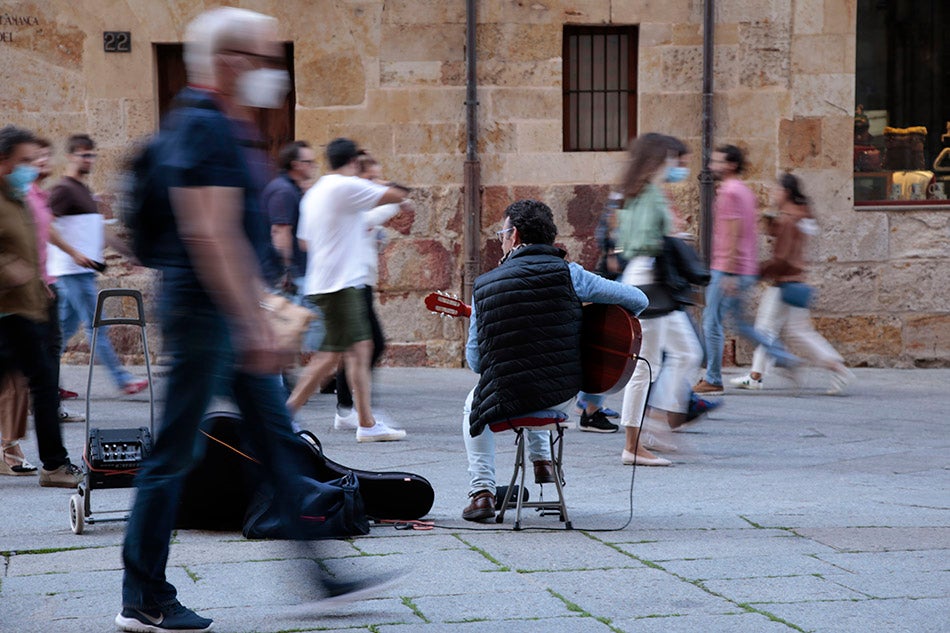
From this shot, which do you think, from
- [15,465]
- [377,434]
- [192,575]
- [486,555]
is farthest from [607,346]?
[15,465]

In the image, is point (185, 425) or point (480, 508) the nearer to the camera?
point (185, 425)

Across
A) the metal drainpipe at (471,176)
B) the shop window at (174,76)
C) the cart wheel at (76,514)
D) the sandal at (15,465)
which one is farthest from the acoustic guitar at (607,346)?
the shop window at (174,76)

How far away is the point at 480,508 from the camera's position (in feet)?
18.7

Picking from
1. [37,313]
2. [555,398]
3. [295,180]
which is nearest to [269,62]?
[555,398]

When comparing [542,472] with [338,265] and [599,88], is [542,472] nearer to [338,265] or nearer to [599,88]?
[338,265]

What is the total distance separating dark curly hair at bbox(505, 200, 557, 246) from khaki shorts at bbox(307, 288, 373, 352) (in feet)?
7.09

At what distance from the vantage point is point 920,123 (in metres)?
12.1

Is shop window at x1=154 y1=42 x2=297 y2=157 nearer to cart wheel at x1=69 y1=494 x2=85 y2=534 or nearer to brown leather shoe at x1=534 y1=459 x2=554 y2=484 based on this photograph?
brown leather shoe at x1=534 y1=459 x2=554 y2=484

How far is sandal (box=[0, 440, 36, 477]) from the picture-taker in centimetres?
689

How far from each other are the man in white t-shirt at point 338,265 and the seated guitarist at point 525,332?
6.62 feet

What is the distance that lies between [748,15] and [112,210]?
5727 mm

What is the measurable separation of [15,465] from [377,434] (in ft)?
6.79

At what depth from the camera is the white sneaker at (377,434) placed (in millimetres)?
7965

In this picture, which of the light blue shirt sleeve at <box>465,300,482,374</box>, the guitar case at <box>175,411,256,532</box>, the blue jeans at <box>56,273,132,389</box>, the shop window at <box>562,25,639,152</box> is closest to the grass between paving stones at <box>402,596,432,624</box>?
the guitar case at <box>175,411,256,532</box>
